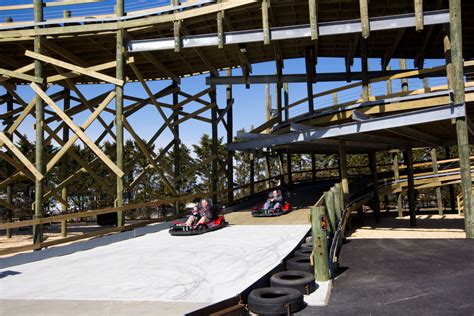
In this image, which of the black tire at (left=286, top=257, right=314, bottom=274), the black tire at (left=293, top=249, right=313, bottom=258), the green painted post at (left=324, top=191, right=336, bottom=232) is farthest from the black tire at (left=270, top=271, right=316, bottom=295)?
the green painted post at (left=324, top=191, right=336, bottom=232)

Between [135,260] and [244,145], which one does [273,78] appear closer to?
[244,145]

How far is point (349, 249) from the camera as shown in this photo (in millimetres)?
10953

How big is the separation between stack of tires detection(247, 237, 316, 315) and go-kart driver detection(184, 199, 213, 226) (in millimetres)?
5576

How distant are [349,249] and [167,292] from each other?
6.34 m

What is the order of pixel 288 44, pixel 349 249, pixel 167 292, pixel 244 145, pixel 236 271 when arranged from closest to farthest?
pixel 167 292
pixel 236 271
pixel 349 249
pixel 244 145
pixel 288 44

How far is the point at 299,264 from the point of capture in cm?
827

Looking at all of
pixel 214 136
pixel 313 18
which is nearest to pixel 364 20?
pixel 313 18

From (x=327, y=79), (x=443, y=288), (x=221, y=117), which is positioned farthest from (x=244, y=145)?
(x=443, y=288)

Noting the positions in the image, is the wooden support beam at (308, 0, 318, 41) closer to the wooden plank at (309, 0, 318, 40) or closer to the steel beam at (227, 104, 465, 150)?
the wooden plank at (309, 0, 318, 40)

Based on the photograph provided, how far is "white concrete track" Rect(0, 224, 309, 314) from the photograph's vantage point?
21.0ft

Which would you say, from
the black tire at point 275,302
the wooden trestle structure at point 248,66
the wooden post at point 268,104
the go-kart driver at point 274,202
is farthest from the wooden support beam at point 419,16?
the wooden post at point 268,104

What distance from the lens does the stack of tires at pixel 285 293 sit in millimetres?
5820

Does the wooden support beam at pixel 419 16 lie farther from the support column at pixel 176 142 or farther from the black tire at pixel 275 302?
the support column at pixel 176 142

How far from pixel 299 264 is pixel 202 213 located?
604 cm
